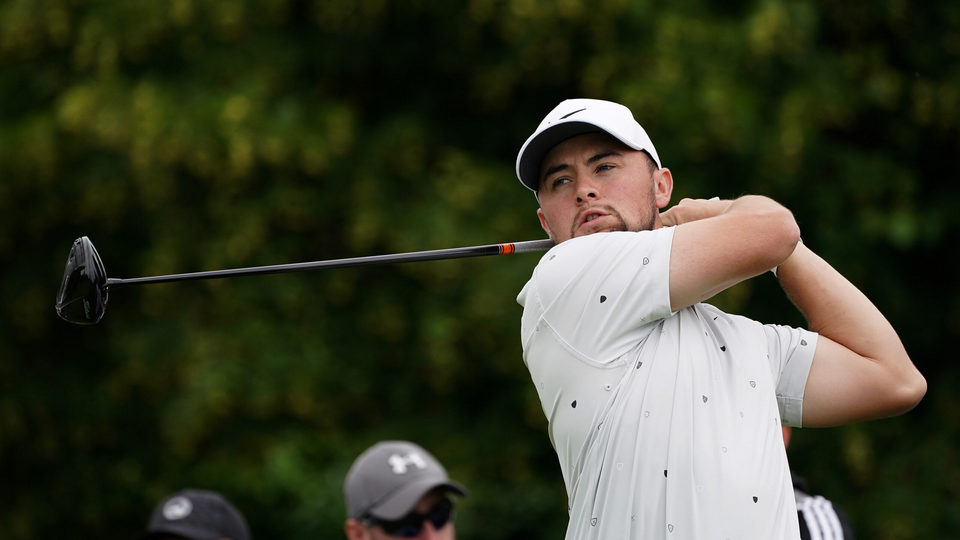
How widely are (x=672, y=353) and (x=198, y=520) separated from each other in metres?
3.27

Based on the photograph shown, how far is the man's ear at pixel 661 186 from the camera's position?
11.4 ft

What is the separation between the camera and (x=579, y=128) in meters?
3.33

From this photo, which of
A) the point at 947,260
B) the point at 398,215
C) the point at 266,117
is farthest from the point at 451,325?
the point at 947,260

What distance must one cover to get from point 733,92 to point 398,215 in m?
2.27

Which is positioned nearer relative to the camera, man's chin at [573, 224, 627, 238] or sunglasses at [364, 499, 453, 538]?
man's chin at [573, 224, 627, 238]

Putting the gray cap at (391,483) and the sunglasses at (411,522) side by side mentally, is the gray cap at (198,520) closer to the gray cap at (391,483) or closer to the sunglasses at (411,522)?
the gray cap at (391,483)

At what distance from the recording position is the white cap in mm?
3287

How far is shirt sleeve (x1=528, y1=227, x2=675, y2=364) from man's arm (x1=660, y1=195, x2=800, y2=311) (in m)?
0.03

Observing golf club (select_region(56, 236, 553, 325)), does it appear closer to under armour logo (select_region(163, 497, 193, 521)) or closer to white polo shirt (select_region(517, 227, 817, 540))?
white polo shirt (select_region(517, 227, 817, 540))

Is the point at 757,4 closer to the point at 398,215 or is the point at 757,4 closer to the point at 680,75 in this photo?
the point at 680,75

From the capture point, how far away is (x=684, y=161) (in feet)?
29.1

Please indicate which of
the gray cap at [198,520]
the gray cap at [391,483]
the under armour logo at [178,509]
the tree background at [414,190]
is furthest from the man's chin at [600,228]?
the tree background at [414,190]

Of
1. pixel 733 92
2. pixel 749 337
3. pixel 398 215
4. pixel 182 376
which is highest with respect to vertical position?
pixel 733 92

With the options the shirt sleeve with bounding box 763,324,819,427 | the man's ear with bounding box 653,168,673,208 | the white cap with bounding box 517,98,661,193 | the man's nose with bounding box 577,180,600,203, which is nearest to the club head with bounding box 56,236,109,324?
the white cap with bounding box 517,98,661,193
